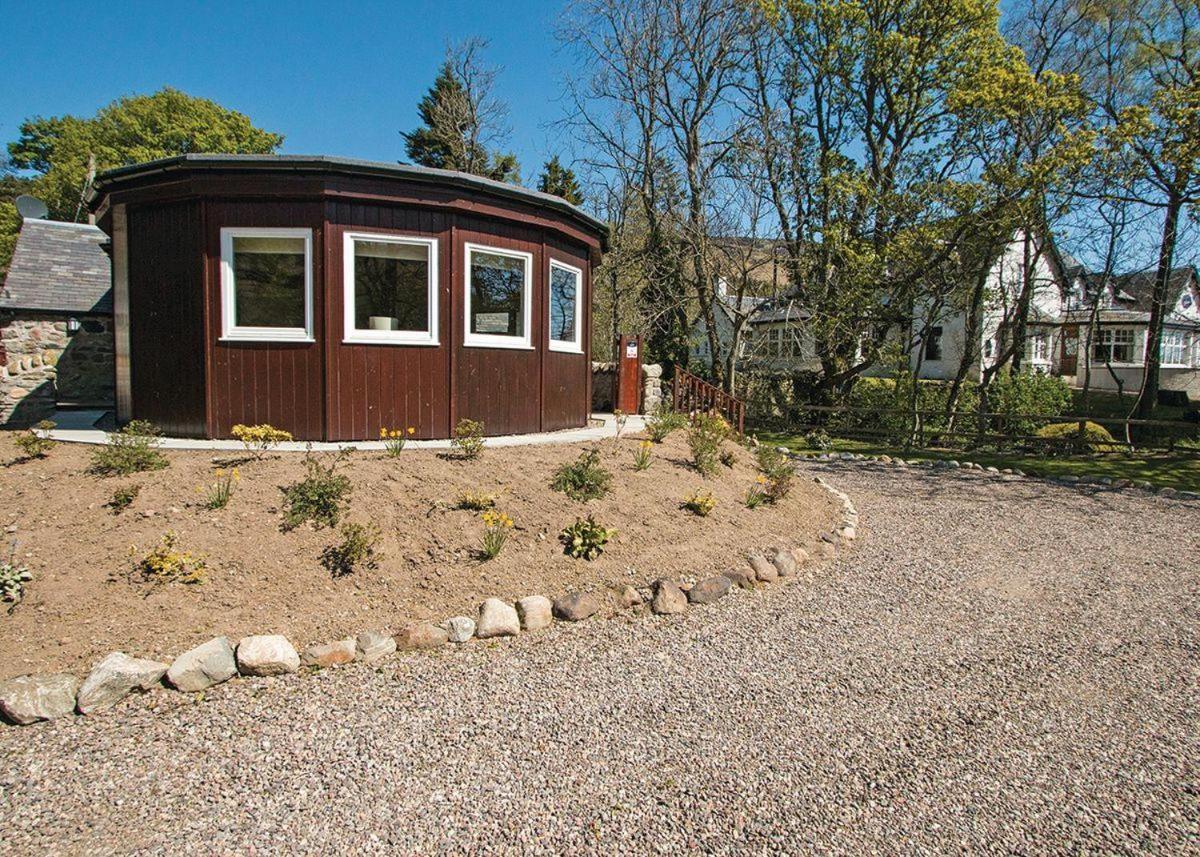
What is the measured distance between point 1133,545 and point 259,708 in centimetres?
869

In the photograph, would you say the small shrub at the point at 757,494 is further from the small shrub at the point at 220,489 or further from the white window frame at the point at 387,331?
the small shrub at the point at 220,489

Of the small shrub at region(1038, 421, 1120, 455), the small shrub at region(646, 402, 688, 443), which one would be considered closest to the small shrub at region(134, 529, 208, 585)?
the small shrub at region(646, 402, 688, 443)

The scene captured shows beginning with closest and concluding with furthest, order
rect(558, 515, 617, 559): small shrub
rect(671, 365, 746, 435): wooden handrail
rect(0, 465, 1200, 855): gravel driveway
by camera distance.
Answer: rect(0, 465, 1200, 855): gravel driveway, rect(558, 515, 617, 559): small shrub, rect(671, 365, 746, 435): wooden handrail

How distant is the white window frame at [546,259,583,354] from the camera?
838 cm

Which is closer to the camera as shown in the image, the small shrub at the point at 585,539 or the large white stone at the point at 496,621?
the large white stone at the point at 496,621

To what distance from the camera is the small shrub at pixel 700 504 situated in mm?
6070

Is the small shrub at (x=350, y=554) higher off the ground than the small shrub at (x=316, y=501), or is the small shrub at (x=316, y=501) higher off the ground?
the small shrub at (x=316, y=501)

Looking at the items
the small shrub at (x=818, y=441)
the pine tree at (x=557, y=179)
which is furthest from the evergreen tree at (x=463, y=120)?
the small shrub at (x=818, y=441)

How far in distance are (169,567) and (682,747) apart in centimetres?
335

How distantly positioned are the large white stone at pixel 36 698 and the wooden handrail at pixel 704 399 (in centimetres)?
1032

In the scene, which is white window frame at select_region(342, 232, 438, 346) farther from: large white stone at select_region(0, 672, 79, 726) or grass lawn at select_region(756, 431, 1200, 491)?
grass lawn at select_region(756, 431, 1200, 491)

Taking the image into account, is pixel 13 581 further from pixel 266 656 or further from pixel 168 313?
pixel 168 313

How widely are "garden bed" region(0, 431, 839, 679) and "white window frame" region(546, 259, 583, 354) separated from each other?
243 centimetres

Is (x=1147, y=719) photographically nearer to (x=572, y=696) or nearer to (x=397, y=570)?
(x=572, y=696)
